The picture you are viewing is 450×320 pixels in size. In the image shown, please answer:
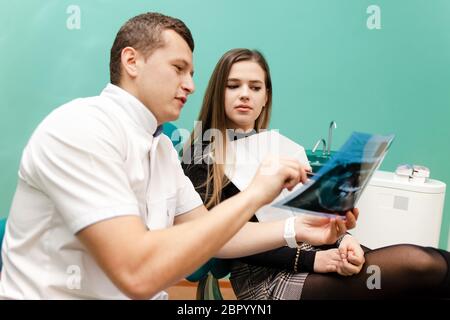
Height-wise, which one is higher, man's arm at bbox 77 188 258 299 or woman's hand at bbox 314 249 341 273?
man's arm at bbox 77 188 258 299

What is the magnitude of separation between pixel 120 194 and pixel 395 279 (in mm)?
739

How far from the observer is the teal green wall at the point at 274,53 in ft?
5.43

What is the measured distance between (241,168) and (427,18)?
1.06 m

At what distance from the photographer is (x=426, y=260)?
1071mm

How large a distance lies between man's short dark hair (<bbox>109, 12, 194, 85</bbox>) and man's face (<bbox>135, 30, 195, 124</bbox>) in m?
0.01

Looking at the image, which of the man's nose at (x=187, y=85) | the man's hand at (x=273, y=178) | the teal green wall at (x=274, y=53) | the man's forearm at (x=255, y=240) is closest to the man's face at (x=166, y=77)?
the man's nose at (x=187, y=85)

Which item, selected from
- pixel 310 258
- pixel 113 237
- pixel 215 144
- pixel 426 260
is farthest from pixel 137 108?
pixel 426 260

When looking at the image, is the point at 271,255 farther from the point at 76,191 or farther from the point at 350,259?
the point at 76,191

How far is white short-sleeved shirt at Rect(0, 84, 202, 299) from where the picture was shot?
2.14ft

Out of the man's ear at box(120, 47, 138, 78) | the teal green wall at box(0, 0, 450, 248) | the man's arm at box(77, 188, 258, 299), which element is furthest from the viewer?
the teal green wall at box(0, 0, 450, 248)

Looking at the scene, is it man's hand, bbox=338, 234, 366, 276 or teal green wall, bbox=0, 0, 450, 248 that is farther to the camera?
teal green wall, bbox=0, 0, 450, 248

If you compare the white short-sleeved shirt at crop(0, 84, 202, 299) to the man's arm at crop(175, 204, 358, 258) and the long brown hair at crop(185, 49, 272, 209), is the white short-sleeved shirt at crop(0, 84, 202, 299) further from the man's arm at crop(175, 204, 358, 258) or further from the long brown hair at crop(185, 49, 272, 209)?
the long brown hair at crop(185, 49, 272, 209)

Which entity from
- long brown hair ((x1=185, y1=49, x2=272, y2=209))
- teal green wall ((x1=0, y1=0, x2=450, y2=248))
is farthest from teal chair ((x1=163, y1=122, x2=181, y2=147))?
teal green wall ((x1=0, y1=0, x2=450, y2=248))

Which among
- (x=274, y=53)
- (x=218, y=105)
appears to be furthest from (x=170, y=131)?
(x=274, y=53)
